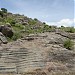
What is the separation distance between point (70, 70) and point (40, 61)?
84.5 inches

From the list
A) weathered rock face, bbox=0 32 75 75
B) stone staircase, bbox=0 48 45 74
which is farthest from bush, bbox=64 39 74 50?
stone staircase, bbox=0 48 45 74

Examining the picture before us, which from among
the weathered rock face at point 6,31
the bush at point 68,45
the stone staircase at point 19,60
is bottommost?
the stone staircase at point 19,60

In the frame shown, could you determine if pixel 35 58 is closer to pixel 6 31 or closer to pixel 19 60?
pixel 19 60

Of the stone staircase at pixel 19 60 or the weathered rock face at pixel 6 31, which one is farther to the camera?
the weathered rock face at pixel 6 31

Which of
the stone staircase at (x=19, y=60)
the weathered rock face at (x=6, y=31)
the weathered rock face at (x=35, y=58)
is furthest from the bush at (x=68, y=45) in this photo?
the weathered rock face at (x=6, y=31)

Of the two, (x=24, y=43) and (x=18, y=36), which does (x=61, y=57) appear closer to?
(x=24, y=43)

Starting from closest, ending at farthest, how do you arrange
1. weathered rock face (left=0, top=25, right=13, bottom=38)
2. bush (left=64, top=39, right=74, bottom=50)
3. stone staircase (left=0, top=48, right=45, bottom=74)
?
1. stone staircase (left=0, top=48, right=45, bottom=74)
2. bush (left=64, top=39, right=74, bottom=50)
3. weathered rock face (left=0, top=25, right=13, bottom=38)

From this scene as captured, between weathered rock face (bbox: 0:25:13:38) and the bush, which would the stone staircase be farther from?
weathered rock face (bbox: 0:25:13:38)

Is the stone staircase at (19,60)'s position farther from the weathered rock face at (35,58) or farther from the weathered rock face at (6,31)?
the weathered rock face at (6,31)

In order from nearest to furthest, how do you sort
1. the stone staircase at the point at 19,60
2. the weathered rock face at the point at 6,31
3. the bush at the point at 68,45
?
1. the stone staircase at the point at 19,60
2. the bush at the point at 68,45
3. the weathered rock face at the point at 6,31

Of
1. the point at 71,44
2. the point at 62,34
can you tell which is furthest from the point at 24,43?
the point at 62,34

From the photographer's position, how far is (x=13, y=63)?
18.5 meters

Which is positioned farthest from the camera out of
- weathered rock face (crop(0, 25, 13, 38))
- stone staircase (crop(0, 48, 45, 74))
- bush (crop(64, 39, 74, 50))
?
weathered rock face (crop(0, 25, 13, 38))

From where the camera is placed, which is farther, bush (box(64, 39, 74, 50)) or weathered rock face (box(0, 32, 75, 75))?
bush (box(64, 39, 74, 50))
